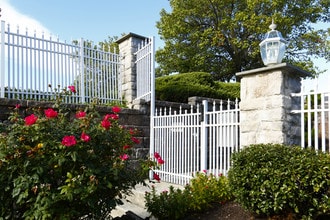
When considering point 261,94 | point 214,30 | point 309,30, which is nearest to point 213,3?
point 214,30

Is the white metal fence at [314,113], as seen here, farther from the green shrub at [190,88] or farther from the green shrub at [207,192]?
the green shrub at [190,88]

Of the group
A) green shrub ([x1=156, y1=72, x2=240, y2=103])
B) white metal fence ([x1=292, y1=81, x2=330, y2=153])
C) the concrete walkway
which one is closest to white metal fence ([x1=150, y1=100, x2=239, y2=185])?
the concrete walkway

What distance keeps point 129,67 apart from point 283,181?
5.60m

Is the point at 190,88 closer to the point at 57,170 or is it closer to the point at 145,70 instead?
the point at 145,70

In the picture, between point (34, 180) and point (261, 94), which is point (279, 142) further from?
point (34, 180)

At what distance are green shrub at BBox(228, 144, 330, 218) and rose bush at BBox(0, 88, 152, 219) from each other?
1.41 m

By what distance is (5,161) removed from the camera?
3010 mm

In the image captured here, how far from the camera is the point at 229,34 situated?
17.7 m

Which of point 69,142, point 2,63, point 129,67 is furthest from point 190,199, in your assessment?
point 2,63

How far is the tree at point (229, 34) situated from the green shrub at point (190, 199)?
13.2 metres

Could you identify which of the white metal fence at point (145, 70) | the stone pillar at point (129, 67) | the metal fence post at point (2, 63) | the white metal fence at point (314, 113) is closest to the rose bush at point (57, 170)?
the white metal fence at point (314, 113)

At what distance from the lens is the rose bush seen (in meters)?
2.90

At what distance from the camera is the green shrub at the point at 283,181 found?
2.97 m

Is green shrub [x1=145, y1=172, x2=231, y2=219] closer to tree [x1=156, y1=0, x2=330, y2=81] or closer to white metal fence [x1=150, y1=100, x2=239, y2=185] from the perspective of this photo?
white metal fence [x1=150, y1=100, x2=239, y2=185]
